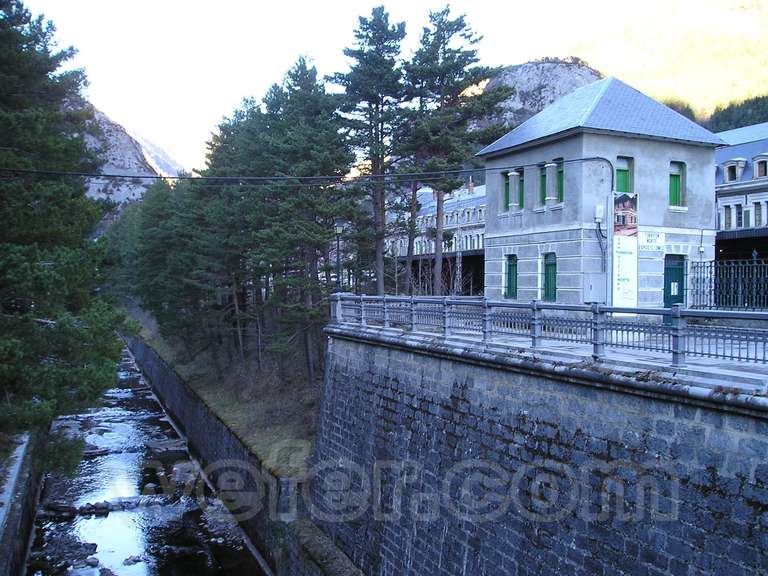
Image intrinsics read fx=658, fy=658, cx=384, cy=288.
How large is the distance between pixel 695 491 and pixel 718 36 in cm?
11967

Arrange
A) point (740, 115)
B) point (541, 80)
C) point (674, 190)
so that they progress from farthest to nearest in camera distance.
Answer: point (541, 80) < point (740, 115) < point (674, 190)

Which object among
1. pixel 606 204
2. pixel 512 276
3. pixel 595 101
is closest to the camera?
pixel 606 204

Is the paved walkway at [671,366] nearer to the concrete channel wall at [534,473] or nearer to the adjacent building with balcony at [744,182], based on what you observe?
the concrete channel wall at [534,473]

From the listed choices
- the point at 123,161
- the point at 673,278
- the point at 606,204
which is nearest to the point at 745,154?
the point at 673,278

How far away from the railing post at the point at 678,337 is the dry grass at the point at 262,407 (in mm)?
12359

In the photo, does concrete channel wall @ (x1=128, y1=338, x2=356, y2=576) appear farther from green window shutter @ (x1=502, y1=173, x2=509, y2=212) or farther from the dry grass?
green window shutter @ (x1=502, y1=173, x2=509, y2=212)

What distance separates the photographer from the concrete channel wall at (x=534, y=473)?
22.4 ft

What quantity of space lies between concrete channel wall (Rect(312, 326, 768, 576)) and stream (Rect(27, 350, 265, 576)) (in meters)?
5.54

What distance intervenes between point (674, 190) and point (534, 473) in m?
11.4

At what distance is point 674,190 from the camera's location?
701 inches

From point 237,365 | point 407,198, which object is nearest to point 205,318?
point 237,365

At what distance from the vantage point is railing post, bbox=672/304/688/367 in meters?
7.68

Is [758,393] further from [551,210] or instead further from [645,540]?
[551,210]

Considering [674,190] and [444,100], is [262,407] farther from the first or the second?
[674,190]
